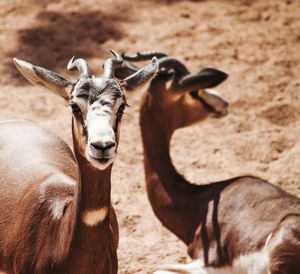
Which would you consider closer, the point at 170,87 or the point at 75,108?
the point at 75,108

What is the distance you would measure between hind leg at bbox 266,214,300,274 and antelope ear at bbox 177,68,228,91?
4.72ft

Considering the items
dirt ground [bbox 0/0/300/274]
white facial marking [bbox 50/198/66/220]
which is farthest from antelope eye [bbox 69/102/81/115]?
dirt ground [bbox 0/0/300/274]

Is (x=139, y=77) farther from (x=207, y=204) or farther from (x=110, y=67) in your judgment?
(x=207, y=204)

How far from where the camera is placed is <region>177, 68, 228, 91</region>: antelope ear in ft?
17.8

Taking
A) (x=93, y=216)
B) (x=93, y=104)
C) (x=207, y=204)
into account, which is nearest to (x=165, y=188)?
(x=207, y=204)

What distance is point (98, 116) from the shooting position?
3234mm

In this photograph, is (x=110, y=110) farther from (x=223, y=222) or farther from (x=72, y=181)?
(x=223, y=222)

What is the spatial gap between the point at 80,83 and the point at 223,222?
1.91 m

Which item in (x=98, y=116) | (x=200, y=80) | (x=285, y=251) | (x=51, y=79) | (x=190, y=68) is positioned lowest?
(x=285, y=251)

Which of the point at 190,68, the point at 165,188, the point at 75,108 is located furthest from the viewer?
the point at 190,68

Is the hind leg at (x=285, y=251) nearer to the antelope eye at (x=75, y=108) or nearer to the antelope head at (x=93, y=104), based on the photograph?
the antelope head at (x=93, y=104)

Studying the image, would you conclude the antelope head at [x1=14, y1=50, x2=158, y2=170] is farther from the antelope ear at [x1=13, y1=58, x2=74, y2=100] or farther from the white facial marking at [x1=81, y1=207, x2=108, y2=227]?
the white facial marking at [x1=81, y1=207, x2=108, y2=227]

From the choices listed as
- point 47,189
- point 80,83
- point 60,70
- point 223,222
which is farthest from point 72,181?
point 60,70

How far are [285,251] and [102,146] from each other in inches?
69.0
